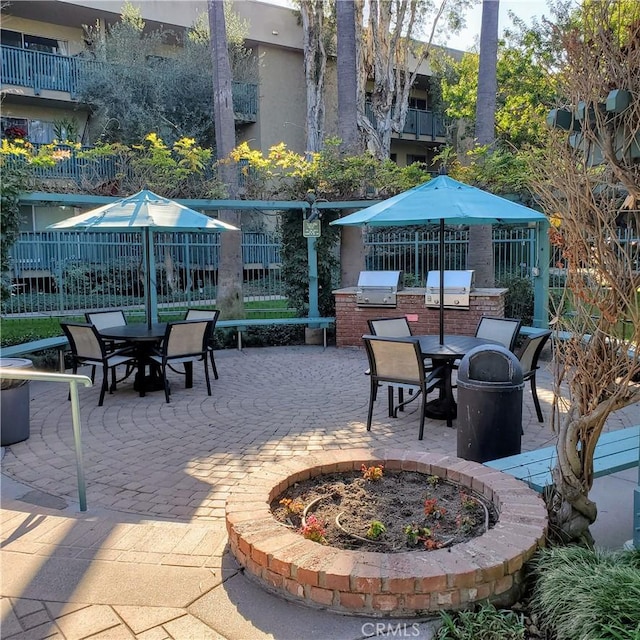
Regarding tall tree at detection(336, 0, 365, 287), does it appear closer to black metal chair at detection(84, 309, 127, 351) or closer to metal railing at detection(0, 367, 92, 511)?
black metal chair at detection(84, 309, 127, 351)

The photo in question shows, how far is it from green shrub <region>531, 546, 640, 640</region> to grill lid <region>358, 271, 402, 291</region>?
24.5 ft

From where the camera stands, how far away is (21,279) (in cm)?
1000

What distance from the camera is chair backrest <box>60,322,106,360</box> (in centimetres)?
641

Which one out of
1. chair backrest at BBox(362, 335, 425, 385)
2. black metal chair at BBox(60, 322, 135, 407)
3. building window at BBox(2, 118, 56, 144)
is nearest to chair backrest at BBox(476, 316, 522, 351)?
chair backrest at BBox(362, 335, 425, 385)

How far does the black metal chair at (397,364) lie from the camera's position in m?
5.20

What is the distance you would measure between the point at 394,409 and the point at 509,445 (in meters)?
2.19

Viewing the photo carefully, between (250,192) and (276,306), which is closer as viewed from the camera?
(250,192)

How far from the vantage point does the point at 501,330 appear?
645 centimetres

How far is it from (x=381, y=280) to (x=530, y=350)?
15.6ft

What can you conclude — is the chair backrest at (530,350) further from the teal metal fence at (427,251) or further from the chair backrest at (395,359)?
the teal metal fence at (427,251)

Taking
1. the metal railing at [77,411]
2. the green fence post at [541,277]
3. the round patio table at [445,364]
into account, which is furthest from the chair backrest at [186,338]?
the green fence post at [541,277]

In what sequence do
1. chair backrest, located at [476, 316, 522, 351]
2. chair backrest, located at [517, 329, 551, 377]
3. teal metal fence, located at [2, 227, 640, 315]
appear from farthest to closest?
1. teal metal fence, located at [2, 227, 640, 315]
2. chair backrest, located at [476, 316, 522, 351]
3. chair backrest, located at [517, 329, 551, 377]

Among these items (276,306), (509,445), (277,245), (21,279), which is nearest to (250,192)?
(277,245)

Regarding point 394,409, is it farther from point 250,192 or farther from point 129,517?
point 250,192
